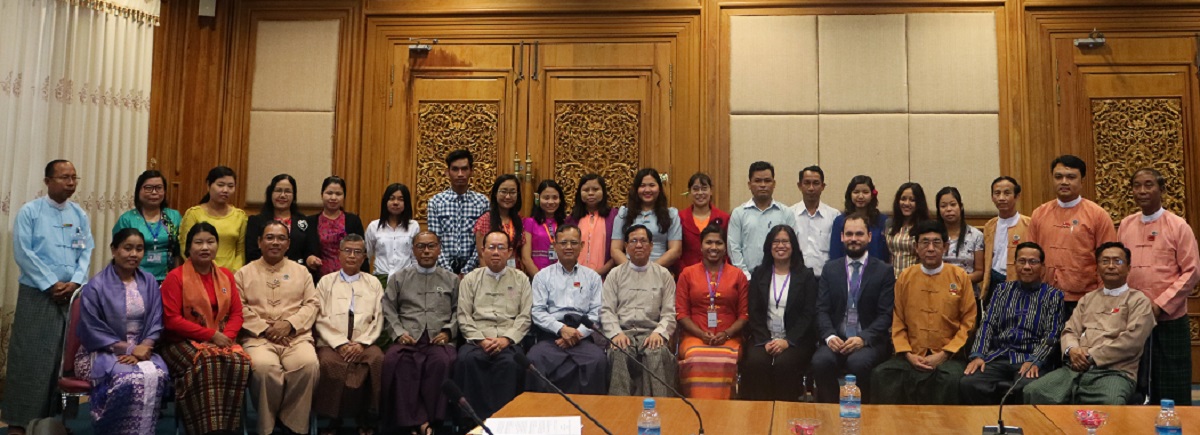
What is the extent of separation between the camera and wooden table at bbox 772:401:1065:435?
3.03 meters

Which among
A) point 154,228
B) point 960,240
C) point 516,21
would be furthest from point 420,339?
point 960,240

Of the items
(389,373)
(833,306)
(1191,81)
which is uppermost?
(1191,81)

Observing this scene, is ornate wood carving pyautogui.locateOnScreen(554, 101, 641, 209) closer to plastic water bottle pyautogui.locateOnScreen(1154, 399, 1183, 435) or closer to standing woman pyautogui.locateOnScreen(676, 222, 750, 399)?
standing woman pyautogui.locateOnScreen(676, 222, 750, 399)

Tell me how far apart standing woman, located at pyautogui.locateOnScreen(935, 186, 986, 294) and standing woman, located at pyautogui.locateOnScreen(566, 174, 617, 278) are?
190cm

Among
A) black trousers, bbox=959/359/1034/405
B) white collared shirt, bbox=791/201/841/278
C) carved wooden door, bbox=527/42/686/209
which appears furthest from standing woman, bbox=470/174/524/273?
black trousers, bbox=959/359/1034/405

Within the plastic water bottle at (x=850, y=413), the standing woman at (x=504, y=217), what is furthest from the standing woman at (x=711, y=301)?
the plastic water bottle at (x=850, y=413)

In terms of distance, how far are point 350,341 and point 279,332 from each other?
0.37 meters

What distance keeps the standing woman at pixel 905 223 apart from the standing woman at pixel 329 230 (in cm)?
311

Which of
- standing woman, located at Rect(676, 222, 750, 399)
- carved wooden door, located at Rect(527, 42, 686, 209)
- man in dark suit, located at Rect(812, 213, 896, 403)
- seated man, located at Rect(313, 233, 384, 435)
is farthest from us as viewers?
carved wooden door, located at Rect(527, 42, 686, 209)

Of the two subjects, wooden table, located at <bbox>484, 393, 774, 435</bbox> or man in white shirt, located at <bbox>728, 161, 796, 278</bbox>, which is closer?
wooden table, located at <bbox>484, 393, 774, 435</bbox>

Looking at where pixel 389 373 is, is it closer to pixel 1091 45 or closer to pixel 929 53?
pixel 929 53

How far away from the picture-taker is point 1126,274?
4.59 metres


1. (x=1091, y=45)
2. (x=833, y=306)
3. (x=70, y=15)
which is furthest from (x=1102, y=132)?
(x=70, y=15)

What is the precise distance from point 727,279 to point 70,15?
439 centimetres
